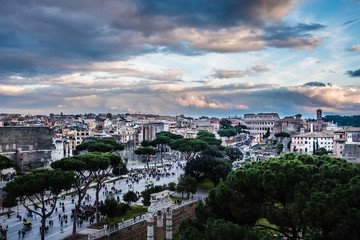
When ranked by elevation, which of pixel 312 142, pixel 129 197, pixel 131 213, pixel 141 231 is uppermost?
pixel 312 142

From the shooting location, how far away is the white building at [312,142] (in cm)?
7175

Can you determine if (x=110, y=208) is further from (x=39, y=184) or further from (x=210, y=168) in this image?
(x=210, y=168)

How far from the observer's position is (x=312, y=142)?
240 feet

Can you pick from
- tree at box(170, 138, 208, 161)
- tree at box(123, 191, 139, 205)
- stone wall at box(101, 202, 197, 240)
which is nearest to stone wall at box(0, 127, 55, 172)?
tree at box(170, 138, 208, 161)

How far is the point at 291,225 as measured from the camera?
39.3 ft

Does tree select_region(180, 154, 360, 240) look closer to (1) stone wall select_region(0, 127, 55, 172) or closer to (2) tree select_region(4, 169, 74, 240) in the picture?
(2) tree select_region(4, 169, 74, 240)

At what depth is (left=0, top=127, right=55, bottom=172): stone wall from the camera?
4531 cm

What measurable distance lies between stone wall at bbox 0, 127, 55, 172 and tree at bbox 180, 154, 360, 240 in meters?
38.2

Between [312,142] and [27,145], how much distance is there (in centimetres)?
5485

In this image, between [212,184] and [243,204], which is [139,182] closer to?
[212,184]

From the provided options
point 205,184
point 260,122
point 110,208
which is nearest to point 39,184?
point 110,208

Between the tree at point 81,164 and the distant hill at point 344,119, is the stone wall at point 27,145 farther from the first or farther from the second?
the distant hill at point 344,119

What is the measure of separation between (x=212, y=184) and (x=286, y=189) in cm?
2900

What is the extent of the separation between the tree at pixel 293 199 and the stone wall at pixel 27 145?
125ft
